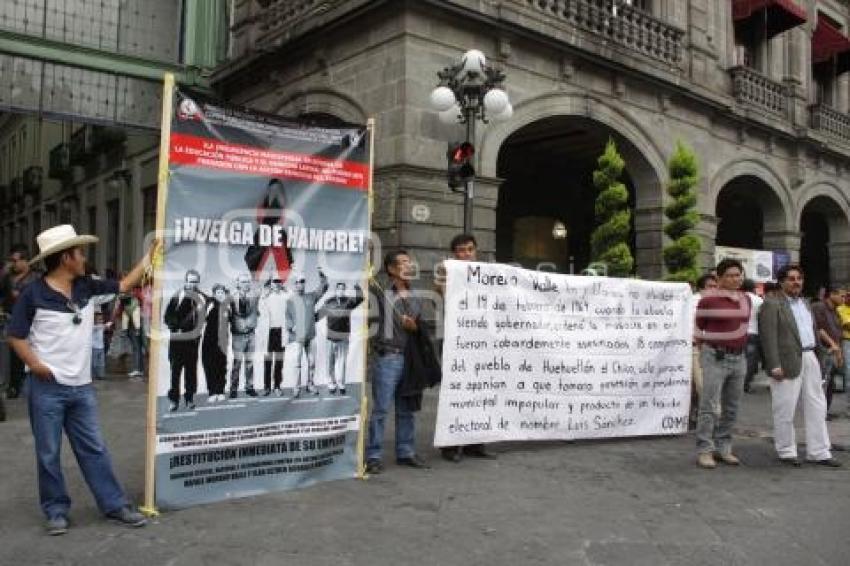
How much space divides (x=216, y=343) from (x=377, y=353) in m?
1.46

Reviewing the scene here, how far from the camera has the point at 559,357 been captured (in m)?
6.65

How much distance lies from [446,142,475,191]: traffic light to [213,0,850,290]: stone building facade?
1763 millimetres

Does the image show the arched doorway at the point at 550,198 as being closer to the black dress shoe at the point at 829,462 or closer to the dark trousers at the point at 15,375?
the black dress shoe at the point at 829,462

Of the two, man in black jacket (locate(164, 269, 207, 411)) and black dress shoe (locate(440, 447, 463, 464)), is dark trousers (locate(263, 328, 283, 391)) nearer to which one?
man in black jacket (locate(164, 269, 207, 411))

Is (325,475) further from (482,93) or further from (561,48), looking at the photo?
(561,48)

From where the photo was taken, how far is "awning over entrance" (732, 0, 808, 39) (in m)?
17.1

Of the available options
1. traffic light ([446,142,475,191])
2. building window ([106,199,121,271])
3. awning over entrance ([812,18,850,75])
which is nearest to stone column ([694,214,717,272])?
traffic light ([446,142,475,191])

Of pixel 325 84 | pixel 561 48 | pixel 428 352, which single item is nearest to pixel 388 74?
pixel 325 84

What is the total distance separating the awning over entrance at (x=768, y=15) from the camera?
56.1ft

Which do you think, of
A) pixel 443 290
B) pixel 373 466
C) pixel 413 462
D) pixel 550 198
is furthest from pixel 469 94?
pixel 550 198

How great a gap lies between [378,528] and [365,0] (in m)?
8.99

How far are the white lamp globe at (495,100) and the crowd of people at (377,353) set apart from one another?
3402 mm

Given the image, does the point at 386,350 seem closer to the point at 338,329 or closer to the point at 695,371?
the point at 338,329

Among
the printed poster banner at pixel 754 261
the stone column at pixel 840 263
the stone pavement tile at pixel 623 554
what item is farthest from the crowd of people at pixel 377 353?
the stone column at pixel 840 263
